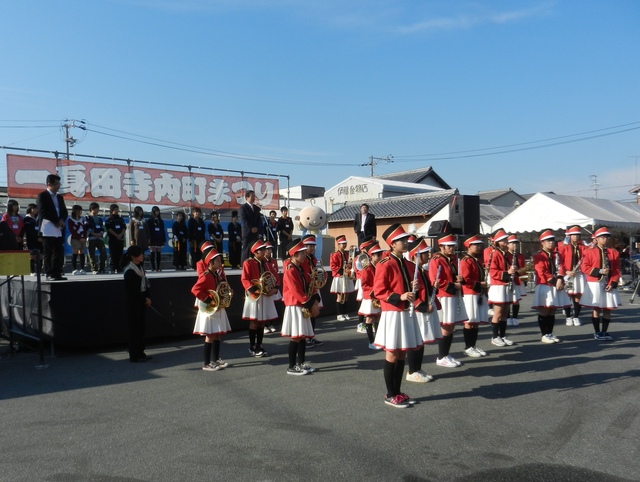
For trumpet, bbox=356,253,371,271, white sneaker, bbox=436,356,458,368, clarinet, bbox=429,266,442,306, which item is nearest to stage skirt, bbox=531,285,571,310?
white sneaker, bbox=436,356,458,368

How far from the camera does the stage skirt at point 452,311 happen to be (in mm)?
7977

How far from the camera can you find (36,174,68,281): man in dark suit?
9.21 m

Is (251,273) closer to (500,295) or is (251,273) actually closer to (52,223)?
(52,223)

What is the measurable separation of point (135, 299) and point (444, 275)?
506cm

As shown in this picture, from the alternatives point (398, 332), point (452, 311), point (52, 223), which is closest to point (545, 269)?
point (452, 311)

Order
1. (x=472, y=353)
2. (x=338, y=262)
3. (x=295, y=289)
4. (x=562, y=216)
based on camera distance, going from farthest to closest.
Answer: (x=562, y=216), (x=338, y=262), (x=472, y=353), (x=295, y=289)

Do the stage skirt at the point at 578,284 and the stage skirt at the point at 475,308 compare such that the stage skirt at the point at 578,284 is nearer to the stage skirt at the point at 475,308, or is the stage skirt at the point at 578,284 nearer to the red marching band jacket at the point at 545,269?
the red marching band jacket at the point at 545,269

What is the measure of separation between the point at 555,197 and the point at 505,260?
1167 centimetres

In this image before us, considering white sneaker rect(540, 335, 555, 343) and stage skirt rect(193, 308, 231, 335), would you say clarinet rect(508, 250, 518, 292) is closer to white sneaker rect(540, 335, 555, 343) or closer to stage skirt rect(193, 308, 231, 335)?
white sneaker rect(540, 335, 555, 343)

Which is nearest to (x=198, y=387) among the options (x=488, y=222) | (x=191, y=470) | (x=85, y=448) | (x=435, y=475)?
(x=85, y=448)

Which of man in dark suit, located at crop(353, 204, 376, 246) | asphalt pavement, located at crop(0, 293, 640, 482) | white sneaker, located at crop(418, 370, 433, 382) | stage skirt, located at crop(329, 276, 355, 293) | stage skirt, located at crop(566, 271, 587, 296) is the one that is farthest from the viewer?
man in dark suit, located at crop(353, 204, 376, 246)

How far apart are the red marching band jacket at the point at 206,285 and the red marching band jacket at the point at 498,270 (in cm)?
491

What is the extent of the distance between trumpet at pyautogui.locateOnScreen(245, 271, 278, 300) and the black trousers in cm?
372

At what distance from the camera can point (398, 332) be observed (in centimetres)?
598
